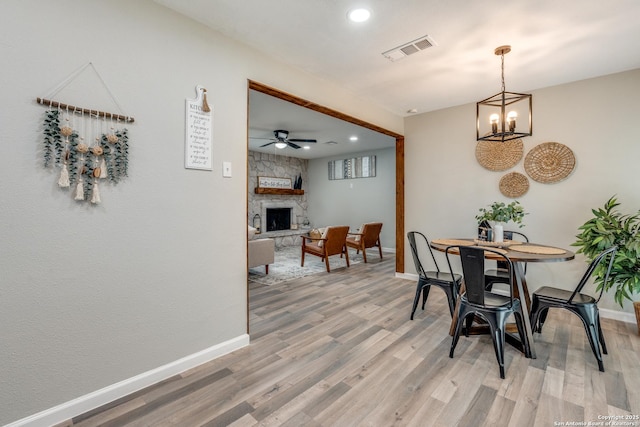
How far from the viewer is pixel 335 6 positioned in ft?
6.19

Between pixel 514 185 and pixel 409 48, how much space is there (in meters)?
2.18

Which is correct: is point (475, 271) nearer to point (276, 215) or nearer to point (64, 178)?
point (64, 178)

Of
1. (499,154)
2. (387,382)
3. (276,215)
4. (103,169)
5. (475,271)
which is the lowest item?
(387,382)

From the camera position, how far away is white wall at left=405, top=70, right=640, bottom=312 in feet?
9.37

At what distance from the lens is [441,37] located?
88.1 inches

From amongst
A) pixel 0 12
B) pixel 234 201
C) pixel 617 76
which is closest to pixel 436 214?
pixel 617 76

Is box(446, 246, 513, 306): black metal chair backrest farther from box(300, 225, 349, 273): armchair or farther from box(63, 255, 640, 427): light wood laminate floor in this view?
box(300, 225, 349, 273): armchair

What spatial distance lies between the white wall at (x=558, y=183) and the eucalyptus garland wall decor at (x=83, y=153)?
12.1 feet

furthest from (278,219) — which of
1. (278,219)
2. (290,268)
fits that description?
(290,268)

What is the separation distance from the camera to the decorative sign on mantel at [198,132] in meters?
1.98

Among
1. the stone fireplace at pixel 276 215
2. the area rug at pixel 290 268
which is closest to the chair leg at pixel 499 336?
the area rug at pixel 290 268

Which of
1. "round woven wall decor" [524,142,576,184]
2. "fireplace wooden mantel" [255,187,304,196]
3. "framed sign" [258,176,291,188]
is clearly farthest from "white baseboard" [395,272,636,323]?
"framed sign" [258,176,291,188]

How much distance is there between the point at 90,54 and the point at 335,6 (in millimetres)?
1494

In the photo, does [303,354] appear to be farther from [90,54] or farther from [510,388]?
[90,54]
